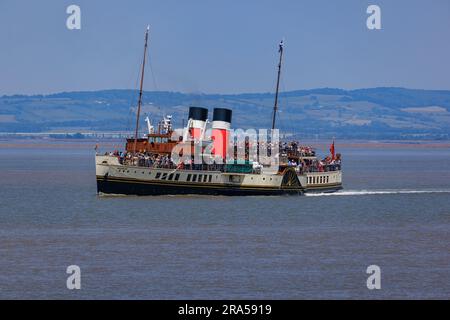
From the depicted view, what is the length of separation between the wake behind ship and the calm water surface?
1150mm

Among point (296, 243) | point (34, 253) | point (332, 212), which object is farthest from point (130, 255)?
point (332, 212)

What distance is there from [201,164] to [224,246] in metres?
29.4

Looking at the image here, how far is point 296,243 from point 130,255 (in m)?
11.0

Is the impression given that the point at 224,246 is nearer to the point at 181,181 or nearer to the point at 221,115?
the point at 181,181

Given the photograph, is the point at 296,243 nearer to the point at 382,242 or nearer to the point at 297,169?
the point at 382,242

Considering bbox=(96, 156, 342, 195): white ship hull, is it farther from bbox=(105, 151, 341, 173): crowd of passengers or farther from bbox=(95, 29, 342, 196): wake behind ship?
bbox=(105, 151, 341, 173): crowd of passengers

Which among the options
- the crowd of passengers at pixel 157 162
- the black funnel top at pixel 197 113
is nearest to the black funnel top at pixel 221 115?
the black funnel top at pixel 197 113

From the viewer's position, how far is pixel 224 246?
65500 millimetres

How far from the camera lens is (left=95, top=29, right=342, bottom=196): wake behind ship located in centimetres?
9256

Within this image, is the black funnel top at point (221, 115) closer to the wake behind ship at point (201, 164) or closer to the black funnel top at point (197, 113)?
the wake behind ship at point (201, 164)

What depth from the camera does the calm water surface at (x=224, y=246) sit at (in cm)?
5200

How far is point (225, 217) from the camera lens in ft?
267
